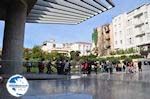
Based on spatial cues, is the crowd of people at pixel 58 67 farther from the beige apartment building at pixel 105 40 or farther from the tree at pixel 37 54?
the beige apartment building at pixel 105 40

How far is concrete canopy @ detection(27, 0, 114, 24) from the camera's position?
26047 millimetres

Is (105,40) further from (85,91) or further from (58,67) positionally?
(85,91)

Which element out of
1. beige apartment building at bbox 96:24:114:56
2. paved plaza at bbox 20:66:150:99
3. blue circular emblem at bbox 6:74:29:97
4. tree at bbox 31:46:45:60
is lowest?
paved plaza at bbox 20:66:150:99

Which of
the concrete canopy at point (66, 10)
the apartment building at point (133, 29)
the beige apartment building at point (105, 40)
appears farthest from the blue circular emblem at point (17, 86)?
the beige apartment building at point (105, 40)

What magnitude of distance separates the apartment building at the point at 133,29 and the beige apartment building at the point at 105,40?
4.40 meters

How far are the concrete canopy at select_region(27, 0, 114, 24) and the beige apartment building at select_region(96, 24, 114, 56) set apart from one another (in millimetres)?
71000

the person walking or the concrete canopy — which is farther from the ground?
the concrete canopy

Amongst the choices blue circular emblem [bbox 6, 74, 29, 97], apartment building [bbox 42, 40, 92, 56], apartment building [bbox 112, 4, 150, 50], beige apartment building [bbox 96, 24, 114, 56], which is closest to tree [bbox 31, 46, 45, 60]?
beige apartment building [bbox 96, 24, 114, 56]

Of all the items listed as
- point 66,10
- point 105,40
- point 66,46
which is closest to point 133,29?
point 105,40

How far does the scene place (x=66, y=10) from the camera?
98.4ft

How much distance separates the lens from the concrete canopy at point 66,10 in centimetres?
2605

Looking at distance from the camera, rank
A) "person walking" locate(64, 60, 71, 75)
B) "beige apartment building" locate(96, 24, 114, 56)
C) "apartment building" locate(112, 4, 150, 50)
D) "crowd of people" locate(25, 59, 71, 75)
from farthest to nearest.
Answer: "beige apartment building" locate(96, 24, 114, 56) < "apartment building" locate(112, 4, 150, 50) < "person walking" locate(64, 60, 71, 75) < "crowd of people" locate(25, 59, 71, 75)

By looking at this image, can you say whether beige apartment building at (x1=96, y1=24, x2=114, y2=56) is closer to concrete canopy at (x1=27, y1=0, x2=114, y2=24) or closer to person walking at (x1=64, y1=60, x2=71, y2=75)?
concrete canopy at (x1=27, y1=0, x2=114, y2=24)

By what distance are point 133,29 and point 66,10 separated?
204 feet
